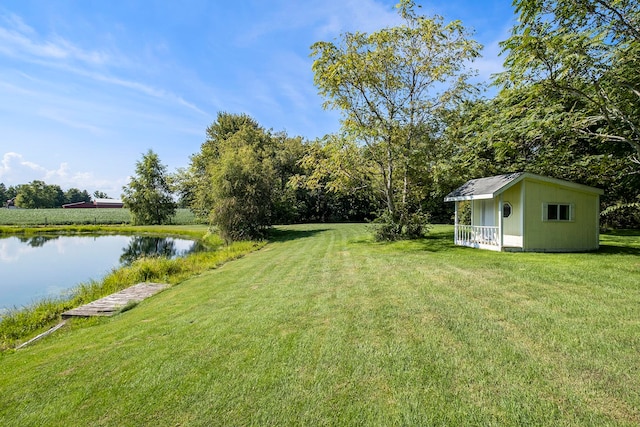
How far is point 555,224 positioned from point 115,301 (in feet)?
43.4

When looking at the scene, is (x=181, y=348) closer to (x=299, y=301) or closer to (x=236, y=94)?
(x=299, y=301)

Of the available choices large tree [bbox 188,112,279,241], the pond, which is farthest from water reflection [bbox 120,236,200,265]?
large tree [bbox 188,112,279,241]

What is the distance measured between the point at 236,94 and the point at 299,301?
50.0 ft

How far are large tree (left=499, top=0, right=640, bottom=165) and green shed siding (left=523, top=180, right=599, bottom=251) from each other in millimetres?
2523

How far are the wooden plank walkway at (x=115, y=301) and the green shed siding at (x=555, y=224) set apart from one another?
456 inches

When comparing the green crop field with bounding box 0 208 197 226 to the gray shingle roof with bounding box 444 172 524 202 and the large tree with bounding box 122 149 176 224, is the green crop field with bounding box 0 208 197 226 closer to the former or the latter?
the large tree with bounding box 122 149 176 224

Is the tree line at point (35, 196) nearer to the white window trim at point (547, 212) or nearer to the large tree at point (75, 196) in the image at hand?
the large tree at point (75, 196)

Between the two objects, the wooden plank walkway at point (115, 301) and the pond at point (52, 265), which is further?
the pond at point (52, 265)

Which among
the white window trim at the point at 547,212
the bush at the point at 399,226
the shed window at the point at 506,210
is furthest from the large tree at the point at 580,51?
the bush at the point at 399,226

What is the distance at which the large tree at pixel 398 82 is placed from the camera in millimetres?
→ 13375

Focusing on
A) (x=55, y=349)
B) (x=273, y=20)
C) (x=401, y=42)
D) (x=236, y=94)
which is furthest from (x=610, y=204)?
(x=55, y=349)

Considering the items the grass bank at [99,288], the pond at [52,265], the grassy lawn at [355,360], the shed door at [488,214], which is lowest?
the pond at [52,265]

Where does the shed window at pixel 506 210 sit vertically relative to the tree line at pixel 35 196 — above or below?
below

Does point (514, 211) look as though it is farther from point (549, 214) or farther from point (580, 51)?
point (580, 51)
